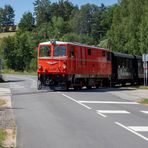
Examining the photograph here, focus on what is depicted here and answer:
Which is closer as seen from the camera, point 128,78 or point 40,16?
point 128,78

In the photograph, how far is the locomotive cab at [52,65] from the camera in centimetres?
3500

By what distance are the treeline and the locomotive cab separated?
97.5 ft

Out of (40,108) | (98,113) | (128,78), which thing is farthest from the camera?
(128,78)

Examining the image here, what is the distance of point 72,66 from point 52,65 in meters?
1.42

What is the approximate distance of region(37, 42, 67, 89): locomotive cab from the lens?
115 feet

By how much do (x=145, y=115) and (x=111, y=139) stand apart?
7077 mm

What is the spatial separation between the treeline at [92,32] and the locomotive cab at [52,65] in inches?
1169

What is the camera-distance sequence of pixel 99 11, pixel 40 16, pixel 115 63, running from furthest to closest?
pixel 40 16 < pixel 99 11 < pixel 115 63

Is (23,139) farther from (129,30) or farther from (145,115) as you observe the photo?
(129,30)

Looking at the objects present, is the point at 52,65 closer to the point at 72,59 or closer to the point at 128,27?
the point at 72,59

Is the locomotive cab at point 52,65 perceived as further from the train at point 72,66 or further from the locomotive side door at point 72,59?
the locomotive side door at point 72,59

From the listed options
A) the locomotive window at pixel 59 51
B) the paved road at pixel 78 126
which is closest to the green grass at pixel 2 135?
the paved road at pixel 78 126

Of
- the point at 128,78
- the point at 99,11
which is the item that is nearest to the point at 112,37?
the point at 128,78

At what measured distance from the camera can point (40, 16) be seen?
646 ft
